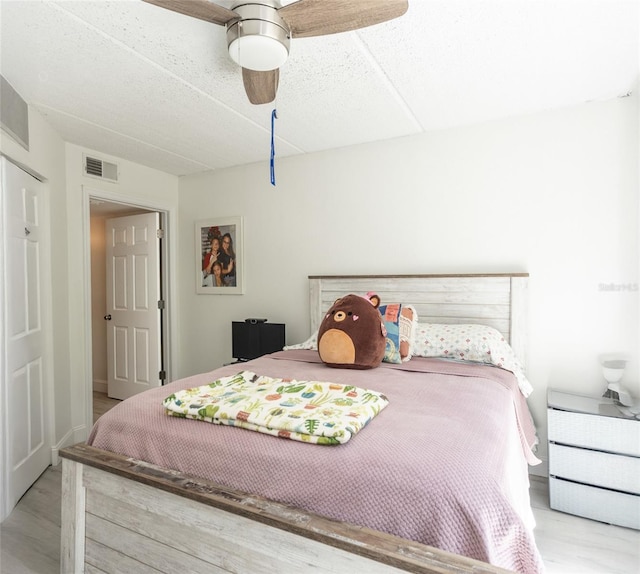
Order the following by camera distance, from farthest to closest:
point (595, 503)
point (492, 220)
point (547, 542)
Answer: point (492, 220), point (595, 503), point (547, 542)

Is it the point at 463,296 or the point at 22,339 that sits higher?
the point at 463,296

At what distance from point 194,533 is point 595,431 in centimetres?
205

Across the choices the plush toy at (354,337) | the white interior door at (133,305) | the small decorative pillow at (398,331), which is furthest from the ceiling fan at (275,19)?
the white interior door at (133,305)

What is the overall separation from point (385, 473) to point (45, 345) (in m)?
2.68

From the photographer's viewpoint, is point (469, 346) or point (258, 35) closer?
point (258, 35)

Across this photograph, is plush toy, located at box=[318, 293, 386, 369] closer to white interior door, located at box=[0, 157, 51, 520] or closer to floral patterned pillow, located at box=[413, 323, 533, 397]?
floral patterned pillow, located at box=[413, 323, 533, 397]

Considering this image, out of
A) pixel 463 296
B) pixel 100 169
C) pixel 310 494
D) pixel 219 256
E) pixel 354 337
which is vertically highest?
pixel 100 169

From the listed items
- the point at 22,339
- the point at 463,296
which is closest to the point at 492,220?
the point at 463,296

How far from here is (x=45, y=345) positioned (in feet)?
9.25

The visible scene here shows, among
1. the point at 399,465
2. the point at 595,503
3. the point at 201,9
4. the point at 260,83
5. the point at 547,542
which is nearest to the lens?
the point at 399,465

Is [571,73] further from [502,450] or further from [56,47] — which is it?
[56,47]

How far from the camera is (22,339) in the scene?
2.47 meters

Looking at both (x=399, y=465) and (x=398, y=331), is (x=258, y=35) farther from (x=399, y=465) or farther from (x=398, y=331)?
(x=398, y=331)

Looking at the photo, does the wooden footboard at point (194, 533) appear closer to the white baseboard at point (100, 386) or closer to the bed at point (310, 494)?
the bed at point (310, 494)
